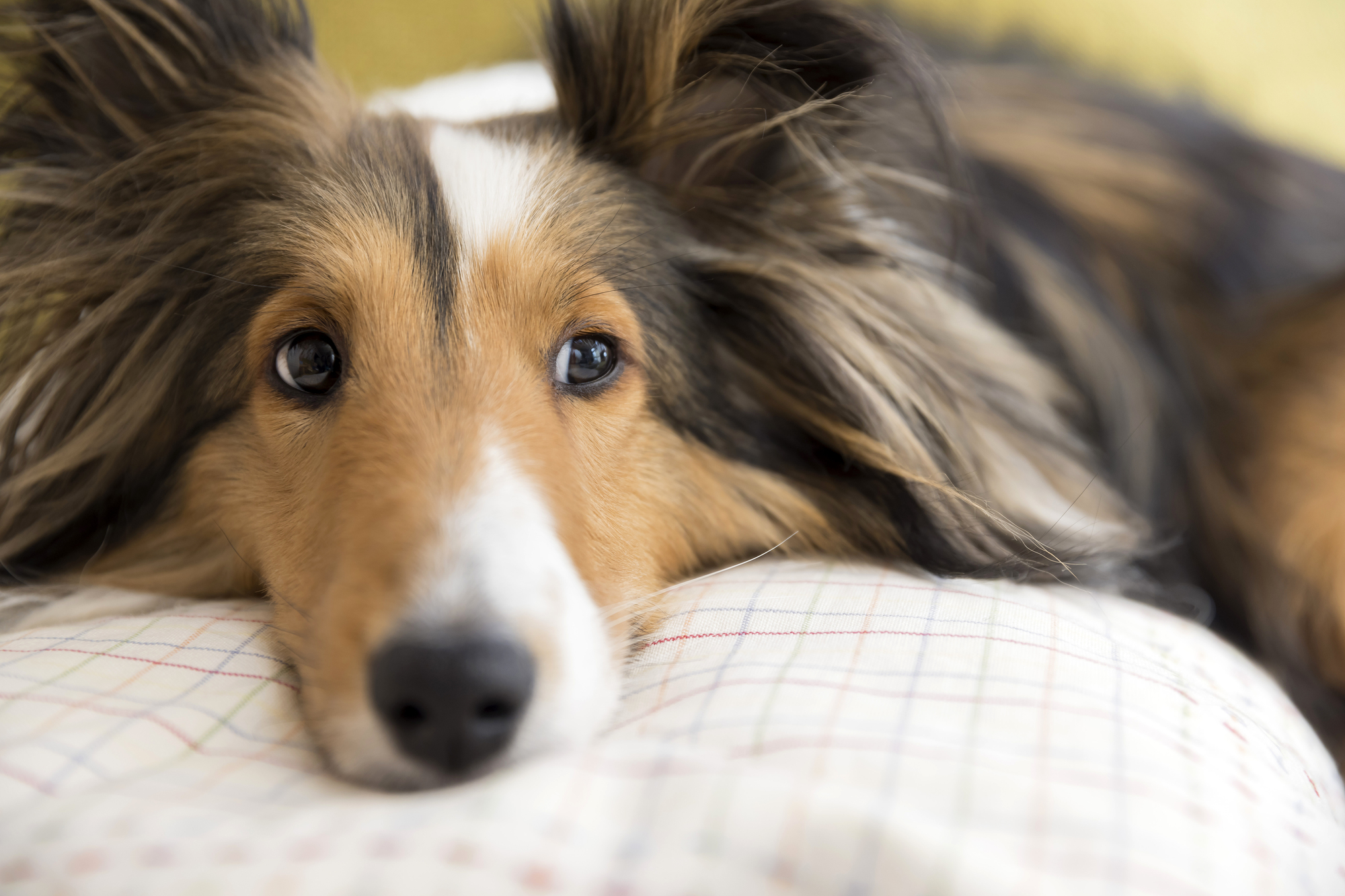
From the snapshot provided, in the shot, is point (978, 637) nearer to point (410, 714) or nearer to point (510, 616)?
point (510, 616)

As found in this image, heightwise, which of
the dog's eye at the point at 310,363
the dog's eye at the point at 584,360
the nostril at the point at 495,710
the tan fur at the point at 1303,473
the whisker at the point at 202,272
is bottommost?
the tan fur at the point at 1303,473

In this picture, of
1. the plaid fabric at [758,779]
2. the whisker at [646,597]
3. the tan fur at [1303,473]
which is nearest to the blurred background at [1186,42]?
the tan fur at [1303,473]

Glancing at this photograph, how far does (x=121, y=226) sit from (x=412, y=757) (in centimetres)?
132

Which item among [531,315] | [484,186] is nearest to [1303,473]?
[531,315]

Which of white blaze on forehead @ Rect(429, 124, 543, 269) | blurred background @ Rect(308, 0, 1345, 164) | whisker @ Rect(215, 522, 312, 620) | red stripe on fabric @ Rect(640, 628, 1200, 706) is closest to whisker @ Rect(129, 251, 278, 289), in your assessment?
white blaze on forehead @ Rect(429, 124, 543, 269)

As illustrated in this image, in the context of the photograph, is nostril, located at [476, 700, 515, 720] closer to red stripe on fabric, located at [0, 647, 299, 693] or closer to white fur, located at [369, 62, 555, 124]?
red stripe on fabric, located at [0, 647, 299, 693]

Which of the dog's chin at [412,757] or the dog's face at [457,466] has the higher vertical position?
the dog's face at [457,466]

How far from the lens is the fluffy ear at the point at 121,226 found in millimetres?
1927

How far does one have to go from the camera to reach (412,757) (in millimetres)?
1321

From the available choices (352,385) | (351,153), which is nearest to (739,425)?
(352,385)

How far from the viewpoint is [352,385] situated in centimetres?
170

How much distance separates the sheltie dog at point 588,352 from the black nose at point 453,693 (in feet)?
0.39

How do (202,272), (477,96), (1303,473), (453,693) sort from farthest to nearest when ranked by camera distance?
(477,96)
(1303,473)
(202,272)
(453,693)

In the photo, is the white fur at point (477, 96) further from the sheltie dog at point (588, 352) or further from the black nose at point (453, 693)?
the black nose at point (453, 693)
